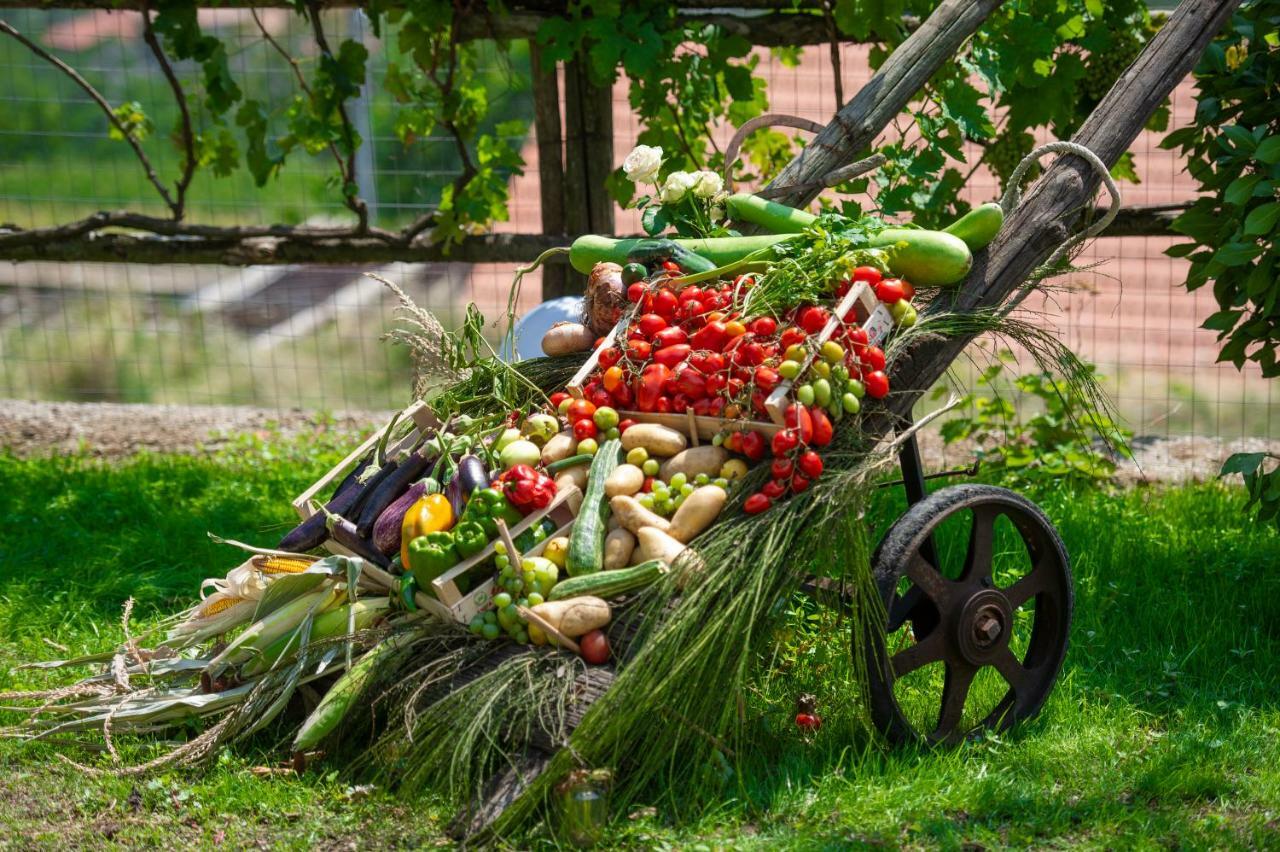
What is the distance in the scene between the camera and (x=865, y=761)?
3.04 metres

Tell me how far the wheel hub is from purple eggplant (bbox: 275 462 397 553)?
146 centimetres

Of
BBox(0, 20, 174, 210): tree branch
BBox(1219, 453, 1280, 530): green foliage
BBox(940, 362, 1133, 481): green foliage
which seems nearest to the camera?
BBox(1219, 453, 1280, 530): green foliage

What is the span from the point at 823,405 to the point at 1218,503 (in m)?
2.78

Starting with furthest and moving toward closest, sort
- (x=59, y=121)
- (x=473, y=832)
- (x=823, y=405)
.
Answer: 1. (x=59, y=121)
2. (x=823, y=405)
3. (x=473, y=832)

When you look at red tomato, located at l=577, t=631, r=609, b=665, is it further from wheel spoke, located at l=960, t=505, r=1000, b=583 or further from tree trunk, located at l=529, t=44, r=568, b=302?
tree trunk, located at l=529, t=44, r=568, b=302

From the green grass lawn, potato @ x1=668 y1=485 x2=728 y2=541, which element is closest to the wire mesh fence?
the green grass lawn

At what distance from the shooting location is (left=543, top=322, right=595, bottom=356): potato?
353 centimetres

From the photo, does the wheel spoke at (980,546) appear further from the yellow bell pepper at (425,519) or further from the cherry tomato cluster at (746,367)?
the yellow bell pepper at (425,519)

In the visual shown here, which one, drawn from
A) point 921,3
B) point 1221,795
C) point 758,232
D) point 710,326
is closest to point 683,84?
point 921,3

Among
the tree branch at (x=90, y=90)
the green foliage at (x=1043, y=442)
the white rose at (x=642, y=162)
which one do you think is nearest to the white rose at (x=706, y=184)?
the white rose at (x=642, y=162)

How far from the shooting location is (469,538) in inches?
115

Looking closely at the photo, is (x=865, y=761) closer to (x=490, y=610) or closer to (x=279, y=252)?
(x=490, y=610)

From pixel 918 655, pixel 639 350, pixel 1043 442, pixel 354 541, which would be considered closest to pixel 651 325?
pixel 639 350

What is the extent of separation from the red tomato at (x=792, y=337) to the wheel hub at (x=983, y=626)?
73 cm
